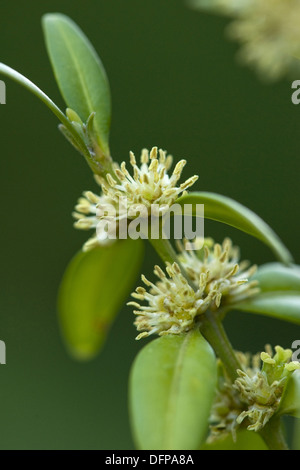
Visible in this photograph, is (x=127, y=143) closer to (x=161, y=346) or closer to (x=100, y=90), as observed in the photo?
(x=100, y=90)

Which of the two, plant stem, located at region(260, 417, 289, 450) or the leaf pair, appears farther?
the leaf pair

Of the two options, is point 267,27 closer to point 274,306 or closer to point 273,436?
point 274,306

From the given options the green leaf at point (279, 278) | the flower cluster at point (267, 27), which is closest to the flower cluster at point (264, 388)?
the green leaf at point (279, 278)

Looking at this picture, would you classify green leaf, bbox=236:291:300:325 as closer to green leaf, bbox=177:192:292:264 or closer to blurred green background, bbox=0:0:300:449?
green leaf, bbox=177:192:292:264

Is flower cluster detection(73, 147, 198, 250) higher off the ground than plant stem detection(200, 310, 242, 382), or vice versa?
flower cluster detection(73, 147, 198, 250)

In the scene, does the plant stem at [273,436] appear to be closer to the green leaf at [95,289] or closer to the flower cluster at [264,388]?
the flower cluster at [264,388]

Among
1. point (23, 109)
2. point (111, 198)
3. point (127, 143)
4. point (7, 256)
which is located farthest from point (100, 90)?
point (7, 256)

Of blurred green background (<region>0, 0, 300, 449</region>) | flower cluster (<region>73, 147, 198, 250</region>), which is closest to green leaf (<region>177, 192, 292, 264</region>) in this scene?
flower cluster (<region>73, 147, 198, 250</region>)

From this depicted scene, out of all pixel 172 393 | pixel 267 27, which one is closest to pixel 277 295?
pixel 172 393
